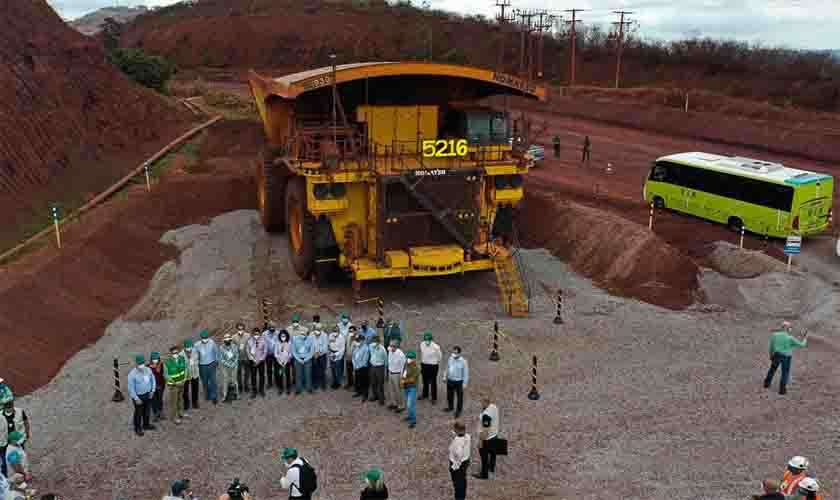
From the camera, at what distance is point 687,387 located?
12.3 meters

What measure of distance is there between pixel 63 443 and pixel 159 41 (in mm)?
76065

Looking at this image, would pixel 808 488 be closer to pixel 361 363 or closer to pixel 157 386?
pixel 361 363

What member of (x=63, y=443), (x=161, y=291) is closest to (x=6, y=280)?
(x=161, y=291)

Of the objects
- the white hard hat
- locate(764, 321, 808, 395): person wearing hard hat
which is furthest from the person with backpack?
locate(764, 321, 808, 395): person wearing hard hat

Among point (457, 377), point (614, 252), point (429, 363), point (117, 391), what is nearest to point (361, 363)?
point (429, 363)

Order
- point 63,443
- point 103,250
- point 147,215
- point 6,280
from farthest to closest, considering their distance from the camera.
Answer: point 147,215 → point 103,250 → point 6,280 → point 63,443

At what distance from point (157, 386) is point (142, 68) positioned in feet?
101

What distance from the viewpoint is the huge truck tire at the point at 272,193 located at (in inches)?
806

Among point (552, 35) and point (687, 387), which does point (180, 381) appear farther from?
point (552, 35)

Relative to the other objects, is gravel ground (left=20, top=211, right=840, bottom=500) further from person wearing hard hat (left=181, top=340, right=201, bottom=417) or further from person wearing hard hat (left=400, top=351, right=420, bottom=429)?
person wearing hard hat (left=181, top=340, right=201, bottom=417)

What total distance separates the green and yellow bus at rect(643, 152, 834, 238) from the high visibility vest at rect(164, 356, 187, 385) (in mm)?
15711

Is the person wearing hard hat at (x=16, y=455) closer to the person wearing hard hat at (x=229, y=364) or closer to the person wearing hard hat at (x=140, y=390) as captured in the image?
the person wearing hard hat at (x=140, y=390)

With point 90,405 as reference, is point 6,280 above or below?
above

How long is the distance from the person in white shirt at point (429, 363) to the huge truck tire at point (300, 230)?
5463 mm
